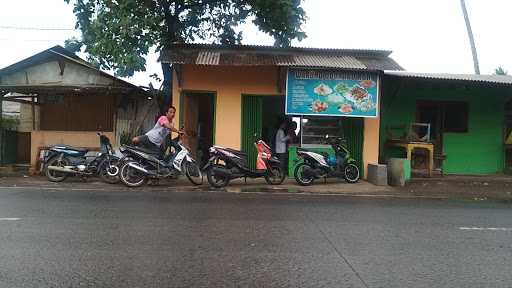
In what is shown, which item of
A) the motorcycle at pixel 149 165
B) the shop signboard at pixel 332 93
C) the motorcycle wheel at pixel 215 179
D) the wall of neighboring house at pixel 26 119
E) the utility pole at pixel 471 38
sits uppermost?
the utility pole at pixel 471 38

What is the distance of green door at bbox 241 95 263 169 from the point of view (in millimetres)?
14562

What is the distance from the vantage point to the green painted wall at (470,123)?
1641 cm

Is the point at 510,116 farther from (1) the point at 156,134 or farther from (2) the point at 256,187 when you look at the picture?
(1) the point at 156,134

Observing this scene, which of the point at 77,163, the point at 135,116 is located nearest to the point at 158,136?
the point at 77,163

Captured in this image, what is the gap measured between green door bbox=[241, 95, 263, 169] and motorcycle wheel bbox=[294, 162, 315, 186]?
68.7 inches

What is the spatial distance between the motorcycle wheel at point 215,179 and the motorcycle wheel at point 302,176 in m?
1.80

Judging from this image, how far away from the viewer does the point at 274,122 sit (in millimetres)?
17469

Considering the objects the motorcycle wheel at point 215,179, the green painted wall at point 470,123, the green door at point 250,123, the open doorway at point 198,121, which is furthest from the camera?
the green painted wall at point 470,123

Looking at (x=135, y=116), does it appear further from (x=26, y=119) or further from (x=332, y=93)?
(x=332, y=93)

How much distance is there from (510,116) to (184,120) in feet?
33.5

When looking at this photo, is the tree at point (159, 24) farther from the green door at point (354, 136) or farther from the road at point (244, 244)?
the road at point (244, 244)

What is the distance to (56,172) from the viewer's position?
42.3 feet

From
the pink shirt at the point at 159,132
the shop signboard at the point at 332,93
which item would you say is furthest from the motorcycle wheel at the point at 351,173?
the pink shirt at the point at 159,132

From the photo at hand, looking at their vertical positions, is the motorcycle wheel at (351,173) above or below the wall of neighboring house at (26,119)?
below
